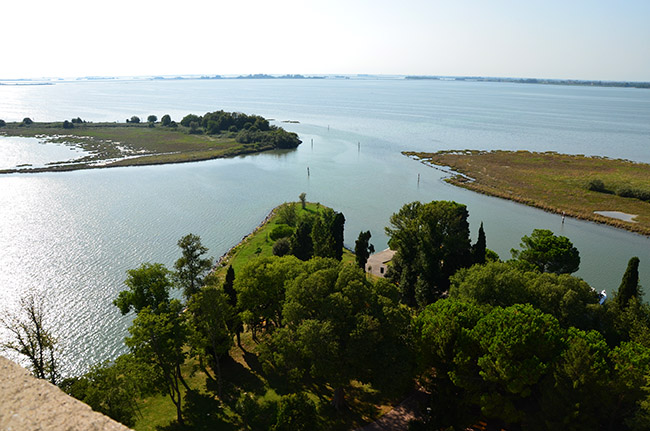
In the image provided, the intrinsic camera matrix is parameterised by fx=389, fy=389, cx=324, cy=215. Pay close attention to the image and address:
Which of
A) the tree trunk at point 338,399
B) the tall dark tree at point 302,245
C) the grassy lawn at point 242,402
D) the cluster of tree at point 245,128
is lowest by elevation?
the grassy lawn at point 242,402

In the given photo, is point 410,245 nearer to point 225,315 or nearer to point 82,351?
point 225,315

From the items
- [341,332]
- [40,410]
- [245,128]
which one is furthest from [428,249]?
[245,128]

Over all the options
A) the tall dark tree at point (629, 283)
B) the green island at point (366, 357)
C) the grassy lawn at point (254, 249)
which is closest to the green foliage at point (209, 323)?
the green island at point (366, 357)

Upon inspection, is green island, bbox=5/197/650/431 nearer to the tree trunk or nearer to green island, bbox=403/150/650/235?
the tree trunk

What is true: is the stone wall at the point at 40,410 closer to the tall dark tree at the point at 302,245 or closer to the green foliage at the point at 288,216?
the tall dark tree at the point at 302,245

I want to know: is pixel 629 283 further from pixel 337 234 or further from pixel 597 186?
pixel 597 186

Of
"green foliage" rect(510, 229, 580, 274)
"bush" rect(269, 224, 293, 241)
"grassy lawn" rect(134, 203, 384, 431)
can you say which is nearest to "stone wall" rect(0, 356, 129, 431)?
"grassy lawn" rect(134, 203, 384, 431)
